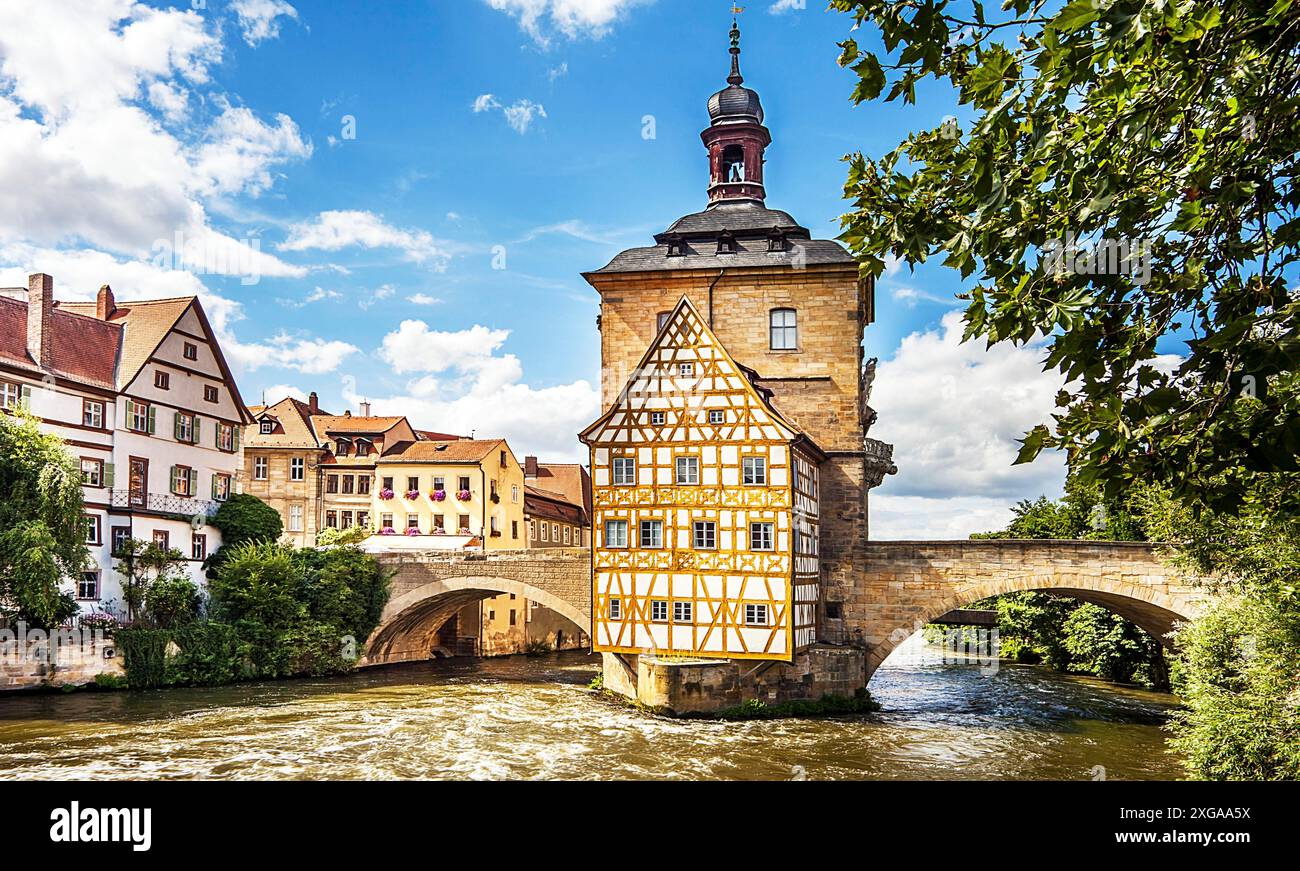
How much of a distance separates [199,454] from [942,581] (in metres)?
22.1

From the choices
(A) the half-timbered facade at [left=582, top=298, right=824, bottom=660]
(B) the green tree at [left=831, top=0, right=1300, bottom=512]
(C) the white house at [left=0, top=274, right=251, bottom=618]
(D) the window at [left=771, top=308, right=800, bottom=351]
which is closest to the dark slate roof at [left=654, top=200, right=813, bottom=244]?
→ (D) the window at [left=771, top=308, right=800, bottom=351]

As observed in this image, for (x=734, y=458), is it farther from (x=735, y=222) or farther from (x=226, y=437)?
(x=226, y=437)

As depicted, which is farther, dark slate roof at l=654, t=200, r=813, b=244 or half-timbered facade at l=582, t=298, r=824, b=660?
dark slate roof at l=654, t=200, r=813, b=244

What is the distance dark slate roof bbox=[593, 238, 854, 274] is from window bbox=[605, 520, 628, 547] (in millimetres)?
7817

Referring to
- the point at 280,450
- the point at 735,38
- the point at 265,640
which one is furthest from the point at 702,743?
the point at 280,450

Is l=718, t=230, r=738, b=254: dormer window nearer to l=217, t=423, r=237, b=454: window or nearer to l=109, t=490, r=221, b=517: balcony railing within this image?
l=217, t=423, r=237, b=454: window

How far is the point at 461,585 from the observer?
96.4ft

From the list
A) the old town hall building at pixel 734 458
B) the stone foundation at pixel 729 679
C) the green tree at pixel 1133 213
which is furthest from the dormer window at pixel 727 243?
the green tree at pixel 1133 213

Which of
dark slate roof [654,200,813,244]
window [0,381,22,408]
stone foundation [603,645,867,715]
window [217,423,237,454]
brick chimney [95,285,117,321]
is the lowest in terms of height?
stone foundation [603,645,867,715]

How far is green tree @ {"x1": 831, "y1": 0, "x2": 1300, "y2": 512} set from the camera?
151 inches

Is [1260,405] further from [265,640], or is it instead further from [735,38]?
[735,38]
